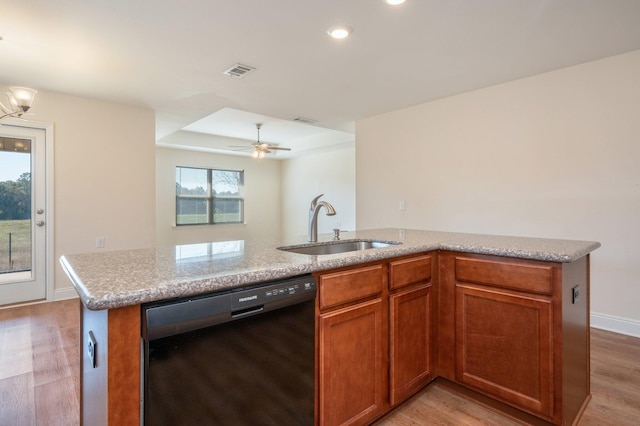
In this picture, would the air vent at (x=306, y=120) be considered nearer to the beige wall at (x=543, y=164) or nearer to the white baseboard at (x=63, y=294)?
the beige wall at (x=543, y=164)

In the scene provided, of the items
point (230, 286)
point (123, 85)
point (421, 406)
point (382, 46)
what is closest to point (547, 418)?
point (421, 406)

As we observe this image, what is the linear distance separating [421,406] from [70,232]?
13.3 ft

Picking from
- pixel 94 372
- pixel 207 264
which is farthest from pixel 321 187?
pixel 94 372

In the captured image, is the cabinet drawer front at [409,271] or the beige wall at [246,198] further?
the beige wall at [246,198]

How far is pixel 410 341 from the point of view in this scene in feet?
5.80

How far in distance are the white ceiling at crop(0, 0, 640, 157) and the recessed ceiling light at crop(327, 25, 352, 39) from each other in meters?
0.06

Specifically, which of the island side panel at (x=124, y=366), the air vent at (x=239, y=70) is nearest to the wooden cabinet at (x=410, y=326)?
the island side panel at (x=124, y=366)

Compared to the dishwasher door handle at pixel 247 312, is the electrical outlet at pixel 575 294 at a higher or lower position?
lower

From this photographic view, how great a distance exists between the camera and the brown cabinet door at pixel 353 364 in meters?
1.39

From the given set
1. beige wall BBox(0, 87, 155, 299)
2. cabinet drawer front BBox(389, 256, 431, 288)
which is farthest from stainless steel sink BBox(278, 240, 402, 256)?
beige wall BBox(0, 87, 155, 299)

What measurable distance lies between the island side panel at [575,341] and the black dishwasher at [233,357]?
3.88 ft

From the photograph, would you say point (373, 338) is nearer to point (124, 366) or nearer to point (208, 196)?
point (124, 366)

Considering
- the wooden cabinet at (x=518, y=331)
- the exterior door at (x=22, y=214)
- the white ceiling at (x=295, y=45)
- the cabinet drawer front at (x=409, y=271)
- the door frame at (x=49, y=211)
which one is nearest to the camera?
the wooden cabinet at (x=518, y=331)

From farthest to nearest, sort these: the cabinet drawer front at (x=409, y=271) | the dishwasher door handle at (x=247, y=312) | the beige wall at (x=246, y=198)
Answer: the beige wall at (x=246, y=198), the cabinet drawer front at (x=409, y=271), the dishwasher door handle at (x=247, y=312)
